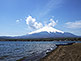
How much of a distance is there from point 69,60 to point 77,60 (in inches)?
53.4

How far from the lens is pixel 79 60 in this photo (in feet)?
56.1

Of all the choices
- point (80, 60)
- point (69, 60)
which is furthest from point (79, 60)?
point (69, 60)

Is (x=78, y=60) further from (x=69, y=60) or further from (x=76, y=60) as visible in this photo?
(x=69, y=60)

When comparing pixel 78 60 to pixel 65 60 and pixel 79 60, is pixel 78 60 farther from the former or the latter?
pixel 65 60

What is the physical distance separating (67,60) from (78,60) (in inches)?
71.5

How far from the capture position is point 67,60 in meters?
17.8

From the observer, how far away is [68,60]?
17.8 meters

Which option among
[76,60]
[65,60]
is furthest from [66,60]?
[76,60]

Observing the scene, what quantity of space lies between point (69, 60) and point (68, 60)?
0.18 m

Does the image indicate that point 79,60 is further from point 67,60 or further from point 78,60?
point 67,60

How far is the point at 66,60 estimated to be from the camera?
17.8 metres

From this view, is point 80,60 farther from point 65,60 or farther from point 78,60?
point 65,60

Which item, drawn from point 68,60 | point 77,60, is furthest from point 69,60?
point 77,60

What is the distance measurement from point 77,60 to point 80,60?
474 mm
